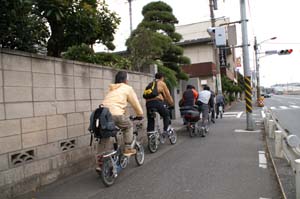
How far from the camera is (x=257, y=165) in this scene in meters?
5.95

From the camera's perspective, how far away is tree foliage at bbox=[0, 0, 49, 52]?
162 inches

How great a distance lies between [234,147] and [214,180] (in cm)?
318

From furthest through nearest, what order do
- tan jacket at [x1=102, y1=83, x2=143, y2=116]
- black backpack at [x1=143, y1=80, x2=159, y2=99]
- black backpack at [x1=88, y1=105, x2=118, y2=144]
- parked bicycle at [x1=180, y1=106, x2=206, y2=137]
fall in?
1. parked bicycle at [x1=180, y1=106, x2=206, y2=137]
2. black backpack at [x1=143, y1=80, x2=159, y2=99]
3. tan jacket at [x1=102, y1=83, x2=143, y2=116]
4. black backpack at [x1=88, y1=105, x2=118, y2=144]

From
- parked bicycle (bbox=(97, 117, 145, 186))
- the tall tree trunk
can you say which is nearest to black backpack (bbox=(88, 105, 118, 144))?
parked bicycle (bbox=(97, 117, 145, 186))

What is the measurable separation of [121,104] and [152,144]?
2.58 m

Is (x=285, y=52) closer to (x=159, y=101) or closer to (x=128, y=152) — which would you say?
(x=159, y=101)

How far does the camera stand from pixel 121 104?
512 centimetres

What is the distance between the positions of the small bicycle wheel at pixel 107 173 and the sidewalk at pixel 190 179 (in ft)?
0.36

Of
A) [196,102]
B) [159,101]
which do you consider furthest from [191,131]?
[159,101]

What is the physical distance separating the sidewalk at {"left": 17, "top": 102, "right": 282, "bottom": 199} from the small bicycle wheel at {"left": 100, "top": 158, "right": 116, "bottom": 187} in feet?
0.36

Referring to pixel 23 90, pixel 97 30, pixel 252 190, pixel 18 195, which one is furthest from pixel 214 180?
pixel 97 30

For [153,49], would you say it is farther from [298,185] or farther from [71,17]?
[298,185]

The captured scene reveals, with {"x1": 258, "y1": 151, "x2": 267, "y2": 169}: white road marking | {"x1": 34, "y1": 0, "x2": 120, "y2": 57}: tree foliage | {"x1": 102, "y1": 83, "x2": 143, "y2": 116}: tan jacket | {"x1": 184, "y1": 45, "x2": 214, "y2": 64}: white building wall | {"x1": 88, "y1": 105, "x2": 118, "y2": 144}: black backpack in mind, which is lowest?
{"x1": 258, "y1": 151, "x2": 267, "y2": 169}: white road marking

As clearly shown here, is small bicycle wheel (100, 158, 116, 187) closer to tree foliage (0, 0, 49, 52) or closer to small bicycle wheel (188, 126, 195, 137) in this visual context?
tree foliage (0, 0, 49, 52)
